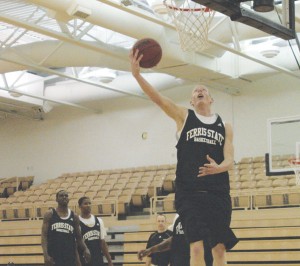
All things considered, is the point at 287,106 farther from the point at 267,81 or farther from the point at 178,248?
the point at 178,248

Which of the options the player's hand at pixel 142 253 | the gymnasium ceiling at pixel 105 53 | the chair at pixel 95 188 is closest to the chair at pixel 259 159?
the gymnasium ceiling at pixel 105 53

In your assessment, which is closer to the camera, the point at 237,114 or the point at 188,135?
the point at 188,135

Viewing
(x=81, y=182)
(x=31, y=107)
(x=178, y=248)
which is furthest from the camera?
(x=31, y=107)

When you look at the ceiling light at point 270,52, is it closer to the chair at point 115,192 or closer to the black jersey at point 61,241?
the chair at point 115,192

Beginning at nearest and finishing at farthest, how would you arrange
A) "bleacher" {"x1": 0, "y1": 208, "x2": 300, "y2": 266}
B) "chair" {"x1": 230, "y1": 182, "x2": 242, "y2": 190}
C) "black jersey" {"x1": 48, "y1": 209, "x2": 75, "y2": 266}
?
1. "black jersey" {"x1": 48, "y1": 209, "x2": 75, "y2": 266}
2. "bleacher" {"x1": 0, "y1": 208, "x2": 300, "y2": 266}
3. "chair" {"x1": 230, "y1": 182, "x2": 242, "y2": 190}

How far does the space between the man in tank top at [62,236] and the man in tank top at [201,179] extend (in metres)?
3.23

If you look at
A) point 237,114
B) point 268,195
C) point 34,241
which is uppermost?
point 237,114

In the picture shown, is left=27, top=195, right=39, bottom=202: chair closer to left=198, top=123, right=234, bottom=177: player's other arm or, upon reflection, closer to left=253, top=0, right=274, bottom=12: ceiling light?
left=253, top=0, right=274, bottom=12: ceiling light

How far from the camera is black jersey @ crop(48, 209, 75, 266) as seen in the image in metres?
7.23

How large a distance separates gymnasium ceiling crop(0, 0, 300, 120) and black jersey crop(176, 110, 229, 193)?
584 cm

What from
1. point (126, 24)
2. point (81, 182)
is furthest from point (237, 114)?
point (126, 24)

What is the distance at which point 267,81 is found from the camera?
1661 centimetres

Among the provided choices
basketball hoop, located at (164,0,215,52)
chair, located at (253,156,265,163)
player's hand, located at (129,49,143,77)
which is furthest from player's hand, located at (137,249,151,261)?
chair, located at (253,156,265,163)

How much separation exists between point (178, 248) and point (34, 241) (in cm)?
778
